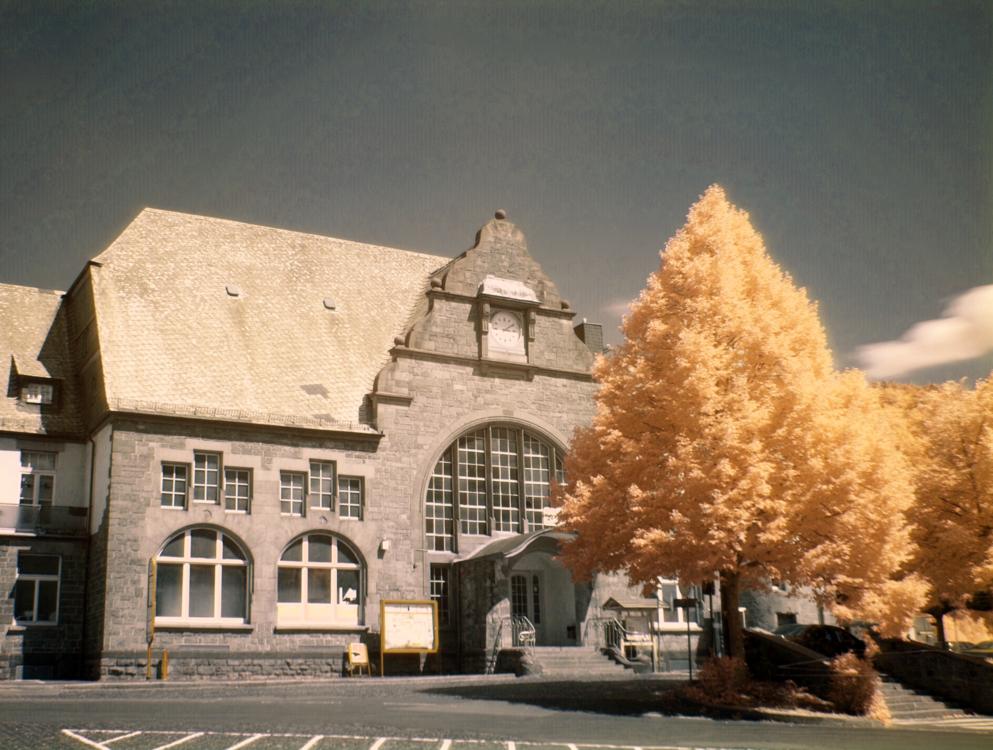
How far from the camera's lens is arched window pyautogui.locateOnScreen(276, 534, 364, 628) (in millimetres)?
28312

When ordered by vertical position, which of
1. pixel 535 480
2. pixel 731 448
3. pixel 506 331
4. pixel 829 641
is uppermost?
pixel 506 331

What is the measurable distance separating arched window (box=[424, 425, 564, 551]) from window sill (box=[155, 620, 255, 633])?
6.09 metres

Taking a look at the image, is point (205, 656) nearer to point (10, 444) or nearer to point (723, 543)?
point (10, 444)

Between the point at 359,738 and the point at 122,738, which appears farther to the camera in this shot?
the point at 359,738

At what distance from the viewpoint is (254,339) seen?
31.4 meters

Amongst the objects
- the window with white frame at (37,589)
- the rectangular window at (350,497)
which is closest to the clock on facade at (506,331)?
the rectangular window at (350,497)

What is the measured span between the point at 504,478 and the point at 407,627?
6.26 metres

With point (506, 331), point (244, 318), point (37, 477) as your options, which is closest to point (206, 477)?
point (37, 477)

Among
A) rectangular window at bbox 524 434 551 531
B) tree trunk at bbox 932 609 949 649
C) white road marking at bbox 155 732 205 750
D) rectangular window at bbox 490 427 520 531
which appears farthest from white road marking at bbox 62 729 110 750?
tree trunk at bbox 932 609 949 649

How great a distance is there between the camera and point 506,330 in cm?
3381

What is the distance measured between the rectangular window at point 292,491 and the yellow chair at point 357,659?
3874 mm

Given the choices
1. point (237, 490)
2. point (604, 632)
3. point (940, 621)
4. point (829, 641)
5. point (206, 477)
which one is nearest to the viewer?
point (829, 641)

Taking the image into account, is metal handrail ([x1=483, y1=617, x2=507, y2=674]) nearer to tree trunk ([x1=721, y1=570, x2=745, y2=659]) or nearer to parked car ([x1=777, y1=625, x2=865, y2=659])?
parked car ([x1=777, y1=625, x2=865, y2=659])

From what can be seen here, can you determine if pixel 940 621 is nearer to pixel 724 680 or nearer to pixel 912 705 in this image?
pixel 912 705
